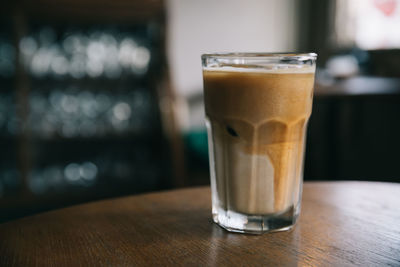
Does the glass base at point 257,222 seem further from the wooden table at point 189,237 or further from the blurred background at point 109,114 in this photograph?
the blurred background at point 109,114

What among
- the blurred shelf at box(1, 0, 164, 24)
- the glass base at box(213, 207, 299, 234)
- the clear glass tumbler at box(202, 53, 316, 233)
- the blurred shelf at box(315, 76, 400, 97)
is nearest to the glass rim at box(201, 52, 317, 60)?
the clear glass tumbler at box(202, 53, 316, 233)

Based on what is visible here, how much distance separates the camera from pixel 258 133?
599 millimetres

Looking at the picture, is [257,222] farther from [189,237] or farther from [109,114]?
[109,114]

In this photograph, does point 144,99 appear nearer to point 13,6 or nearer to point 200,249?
point 13,6

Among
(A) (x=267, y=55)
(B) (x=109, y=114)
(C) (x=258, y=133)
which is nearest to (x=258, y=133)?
(C) (x=258, y=133)

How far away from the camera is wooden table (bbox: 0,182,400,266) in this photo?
0.49 meters

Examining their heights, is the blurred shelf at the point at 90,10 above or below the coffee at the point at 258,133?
above

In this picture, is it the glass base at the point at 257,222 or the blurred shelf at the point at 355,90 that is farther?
the blurred shelf at the point at 355,90

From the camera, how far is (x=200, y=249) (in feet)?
1.72

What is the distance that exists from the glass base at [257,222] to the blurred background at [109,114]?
1.60 metres

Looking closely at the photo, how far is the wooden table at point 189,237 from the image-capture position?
494mm

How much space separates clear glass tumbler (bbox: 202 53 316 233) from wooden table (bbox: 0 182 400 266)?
0.12 ft

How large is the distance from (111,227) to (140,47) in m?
2.32

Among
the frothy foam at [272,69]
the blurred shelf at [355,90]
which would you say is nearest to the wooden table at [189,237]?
the frothy foam at [272,69]
